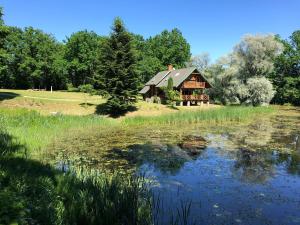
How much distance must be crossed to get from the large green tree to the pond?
37.9 metres

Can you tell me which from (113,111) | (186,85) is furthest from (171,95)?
(113,111)

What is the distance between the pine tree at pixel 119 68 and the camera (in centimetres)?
3541

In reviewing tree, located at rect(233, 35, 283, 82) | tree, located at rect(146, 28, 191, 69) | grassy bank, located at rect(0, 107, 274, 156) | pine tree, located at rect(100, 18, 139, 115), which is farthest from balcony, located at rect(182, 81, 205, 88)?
tree, located at rect(146, 28, 191, 69)

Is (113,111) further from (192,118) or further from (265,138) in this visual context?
(265,138)

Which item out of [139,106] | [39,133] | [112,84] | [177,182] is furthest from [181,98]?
[177,182]

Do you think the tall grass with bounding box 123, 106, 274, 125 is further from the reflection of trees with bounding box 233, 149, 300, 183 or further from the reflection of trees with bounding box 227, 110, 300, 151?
the reflection of trees with bounding box 233, 149, 300, 183

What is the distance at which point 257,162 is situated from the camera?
15.9m

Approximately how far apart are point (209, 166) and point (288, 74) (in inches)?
2167

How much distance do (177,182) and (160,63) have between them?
217 ft

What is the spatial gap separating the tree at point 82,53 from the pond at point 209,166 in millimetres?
46547

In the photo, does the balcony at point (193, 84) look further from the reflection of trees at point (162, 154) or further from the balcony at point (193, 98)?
the reflection of trees at point (162, 154)

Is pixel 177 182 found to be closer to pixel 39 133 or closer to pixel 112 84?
pixel 39 133

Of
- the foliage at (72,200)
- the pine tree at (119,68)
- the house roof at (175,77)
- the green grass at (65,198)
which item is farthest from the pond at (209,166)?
the house roof at (175,77)

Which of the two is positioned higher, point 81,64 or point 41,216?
point 81,64
